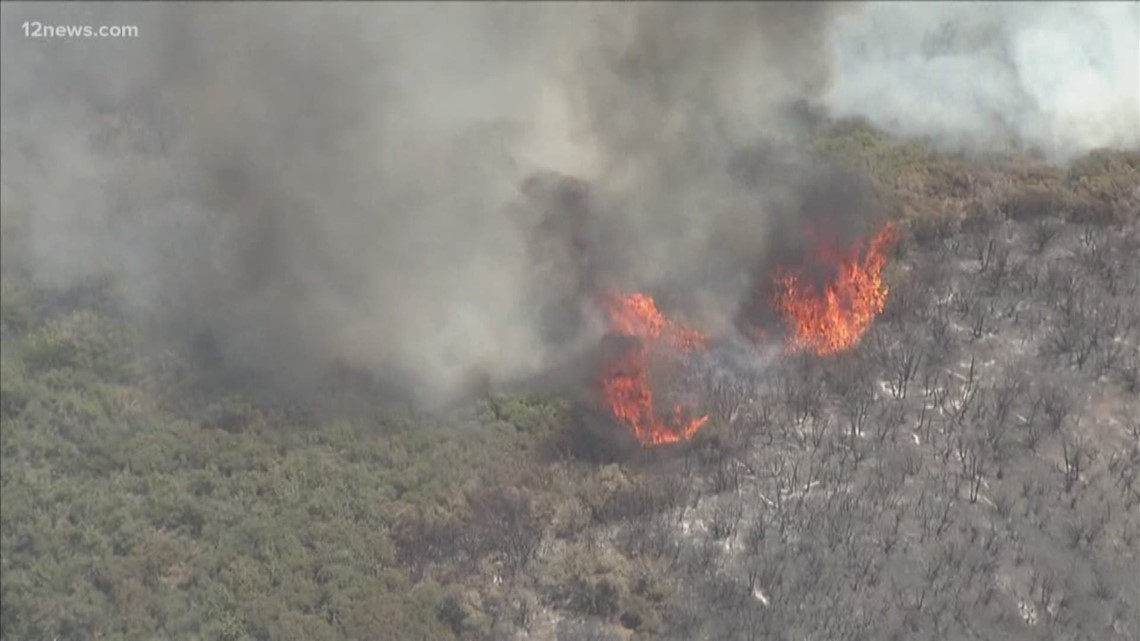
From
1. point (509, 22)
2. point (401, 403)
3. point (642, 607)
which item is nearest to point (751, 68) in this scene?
point (509, 22)

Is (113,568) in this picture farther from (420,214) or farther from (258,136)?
(258,136)

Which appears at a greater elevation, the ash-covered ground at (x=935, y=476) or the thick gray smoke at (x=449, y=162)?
the thick gray smoke at (x=449, y=162)

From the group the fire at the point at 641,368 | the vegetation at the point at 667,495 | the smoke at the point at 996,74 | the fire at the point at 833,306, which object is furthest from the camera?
the smoke at the point at 996,74

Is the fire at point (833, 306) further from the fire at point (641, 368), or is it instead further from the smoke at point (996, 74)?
the smoke at point (996, 74)

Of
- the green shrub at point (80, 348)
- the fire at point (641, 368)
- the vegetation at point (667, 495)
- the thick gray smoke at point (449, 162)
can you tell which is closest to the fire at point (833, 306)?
the vegetation at point (667, 495)

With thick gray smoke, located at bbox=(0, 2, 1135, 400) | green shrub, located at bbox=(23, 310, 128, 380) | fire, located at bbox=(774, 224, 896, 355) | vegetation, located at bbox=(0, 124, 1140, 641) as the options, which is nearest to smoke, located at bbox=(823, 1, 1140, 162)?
thick gray smoke, located at bbox=(0, 2, 1135, 400)

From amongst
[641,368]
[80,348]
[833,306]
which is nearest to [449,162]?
[641,368]
